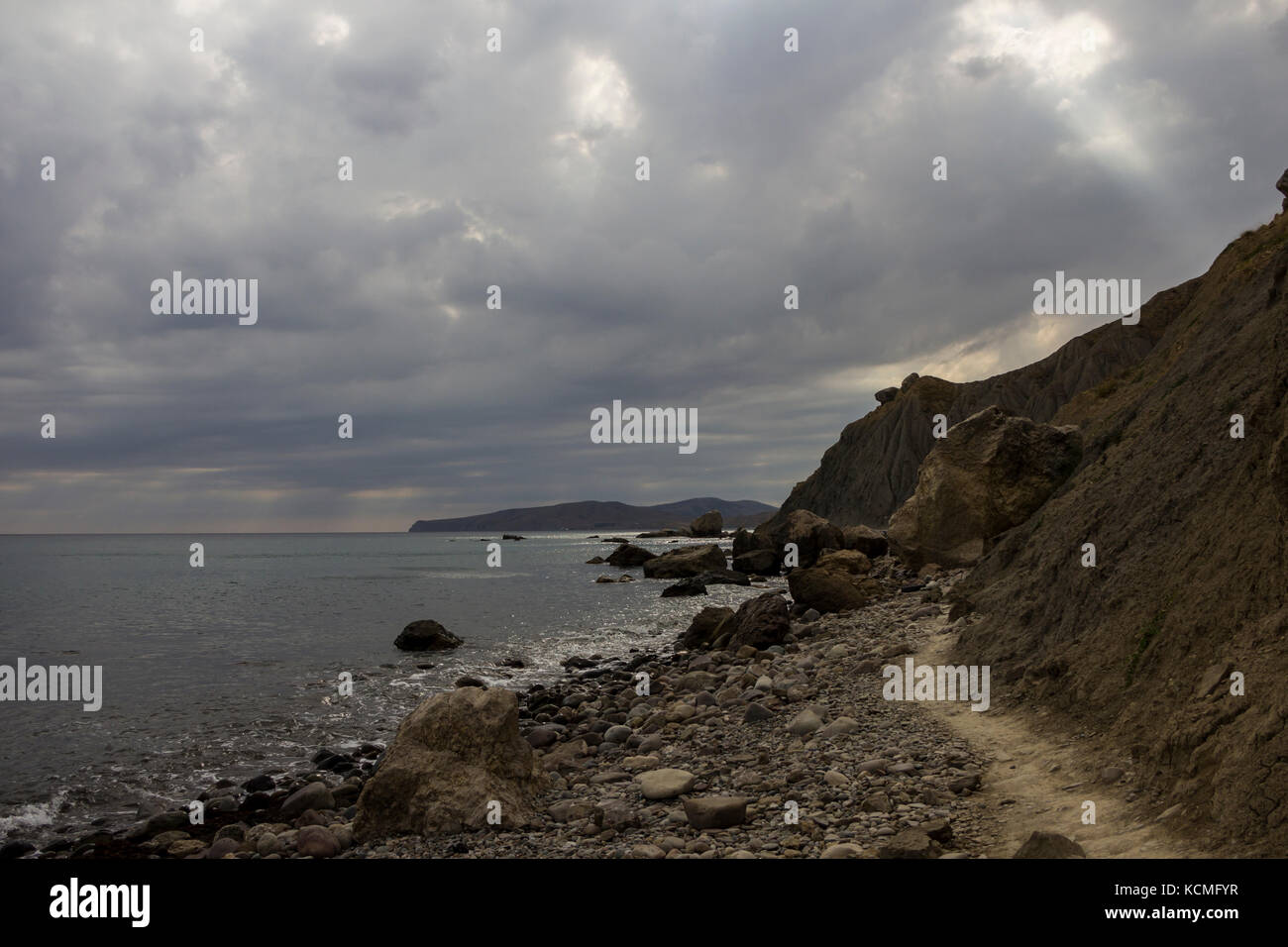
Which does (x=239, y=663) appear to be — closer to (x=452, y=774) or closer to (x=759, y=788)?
(x=452, y=774)

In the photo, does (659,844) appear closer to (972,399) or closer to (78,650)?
(78,650)

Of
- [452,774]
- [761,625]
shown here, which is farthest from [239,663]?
[452,774]

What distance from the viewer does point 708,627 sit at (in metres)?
22.5

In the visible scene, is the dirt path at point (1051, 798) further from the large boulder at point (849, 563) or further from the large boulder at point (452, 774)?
the large boulder at point (849, 563)

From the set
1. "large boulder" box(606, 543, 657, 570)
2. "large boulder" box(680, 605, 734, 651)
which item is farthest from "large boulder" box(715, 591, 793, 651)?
"large boulder" box(606, 543, 657, 570)

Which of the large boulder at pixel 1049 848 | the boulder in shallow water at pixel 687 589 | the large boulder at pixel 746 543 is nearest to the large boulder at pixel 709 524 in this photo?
the large boulder at pixel 746 543

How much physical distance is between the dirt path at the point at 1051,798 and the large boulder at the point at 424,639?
67.7 ft

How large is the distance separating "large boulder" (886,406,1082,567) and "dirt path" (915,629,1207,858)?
12.1 m

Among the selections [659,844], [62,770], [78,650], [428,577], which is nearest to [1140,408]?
[659,844]

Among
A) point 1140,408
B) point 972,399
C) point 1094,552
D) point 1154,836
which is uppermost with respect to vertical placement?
point 972,399

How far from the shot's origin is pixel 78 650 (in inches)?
1051

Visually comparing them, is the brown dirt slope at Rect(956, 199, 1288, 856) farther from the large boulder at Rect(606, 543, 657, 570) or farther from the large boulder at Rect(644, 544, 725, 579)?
the large boulder at Rect(606, 543, 657, 570)

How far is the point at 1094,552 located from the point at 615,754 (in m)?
7.65

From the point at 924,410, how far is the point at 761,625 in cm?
7220
